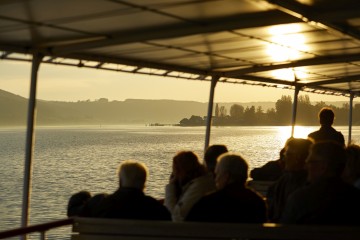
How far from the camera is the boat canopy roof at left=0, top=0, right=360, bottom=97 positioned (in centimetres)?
673

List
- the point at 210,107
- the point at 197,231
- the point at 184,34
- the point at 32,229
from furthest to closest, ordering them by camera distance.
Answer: the point at 210,107 → the point at 184,34 → the point at 32,229 → the point at 197,231

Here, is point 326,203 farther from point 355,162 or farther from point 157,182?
point 157,182

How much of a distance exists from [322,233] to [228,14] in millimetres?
4431

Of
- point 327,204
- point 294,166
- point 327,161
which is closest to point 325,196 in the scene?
point 327,204

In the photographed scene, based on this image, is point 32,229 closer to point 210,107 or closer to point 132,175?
point 132,175

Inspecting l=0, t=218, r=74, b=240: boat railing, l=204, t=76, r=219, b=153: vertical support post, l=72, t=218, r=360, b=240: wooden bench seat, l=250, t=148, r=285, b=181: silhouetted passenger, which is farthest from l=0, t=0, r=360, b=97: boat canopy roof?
l=72, t=218, r=360, b=240: wooden bench seat

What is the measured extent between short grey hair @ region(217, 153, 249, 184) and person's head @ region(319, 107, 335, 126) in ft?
10.4

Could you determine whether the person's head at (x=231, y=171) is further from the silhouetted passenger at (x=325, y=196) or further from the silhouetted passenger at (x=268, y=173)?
the silhouetted passenger at (x=268, y=173)

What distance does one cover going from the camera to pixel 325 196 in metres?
3.44

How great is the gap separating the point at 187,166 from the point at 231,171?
3.16 ft

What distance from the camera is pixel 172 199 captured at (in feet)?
15.9

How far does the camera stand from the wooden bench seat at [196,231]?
3158 mm

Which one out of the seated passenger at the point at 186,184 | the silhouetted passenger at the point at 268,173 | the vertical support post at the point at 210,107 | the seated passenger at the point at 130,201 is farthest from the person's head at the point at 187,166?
the vertical support post at the point at 210,107

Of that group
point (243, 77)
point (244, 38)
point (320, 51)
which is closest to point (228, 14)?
point (244, 38)
